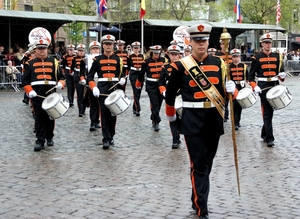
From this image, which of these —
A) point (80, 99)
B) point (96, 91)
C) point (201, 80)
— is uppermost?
point (201, 80)

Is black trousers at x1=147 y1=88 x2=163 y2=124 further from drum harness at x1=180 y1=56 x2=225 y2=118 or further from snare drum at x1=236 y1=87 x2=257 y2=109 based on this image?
drum harness at x1=180 y1=56 x2=225 y2=118

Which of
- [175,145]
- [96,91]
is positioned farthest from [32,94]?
[175,145]

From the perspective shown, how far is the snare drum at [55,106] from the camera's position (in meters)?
10.8

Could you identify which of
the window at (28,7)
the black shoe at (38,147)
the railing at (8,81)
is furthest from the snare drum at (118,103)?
the window at (28,7)

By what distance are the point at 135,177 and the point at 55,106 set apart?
274 cm

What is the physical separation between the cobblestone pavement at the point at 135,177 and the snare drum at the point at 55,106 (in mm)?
712

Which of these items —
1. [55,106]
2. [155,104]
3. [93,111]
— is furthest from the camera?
[93,111]

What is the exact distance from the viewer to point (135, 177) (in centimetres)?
876

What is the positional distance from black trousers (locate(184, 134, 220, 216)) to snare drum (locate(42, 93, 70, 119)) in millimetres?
4602

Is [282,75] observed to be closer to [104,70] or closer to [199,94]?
[104,70]

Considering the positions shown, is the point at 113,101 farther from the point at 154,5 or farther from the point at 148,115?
the point at 154,5

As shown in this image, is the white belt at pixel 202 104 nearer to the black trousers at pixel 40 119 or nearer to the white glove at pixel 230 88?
the white glove at pixel 230 88

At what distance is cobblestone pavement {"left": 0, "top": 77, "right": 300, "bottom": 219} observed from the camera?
6984 mm

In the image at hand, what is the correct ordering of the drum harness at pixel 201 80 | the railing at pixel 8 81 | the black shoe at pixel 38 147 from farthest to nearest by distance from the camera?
the railing at pixel 8 81 < the black shoe at pixel 38 147 < the drum harness at pixel 201 80
